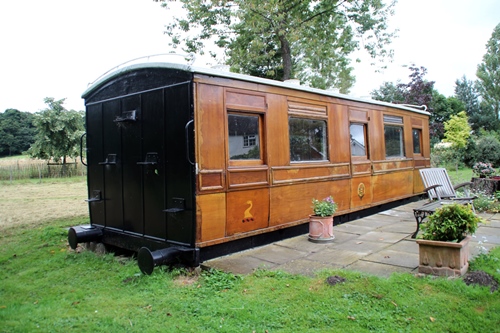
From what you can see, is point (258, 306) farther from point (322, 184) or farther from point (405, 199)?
point (405, 199)

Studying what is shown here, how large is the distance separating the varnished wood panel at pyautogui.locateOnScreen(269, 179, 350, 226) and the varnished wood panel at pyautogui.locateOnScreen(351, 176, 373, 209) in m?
0.31

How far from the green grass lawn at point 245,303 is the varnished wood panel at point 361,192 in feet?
10.00

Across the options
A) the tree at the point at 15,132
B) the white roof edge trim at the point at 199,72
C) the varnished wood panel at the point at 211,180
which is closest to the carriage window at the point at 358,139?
the white roof edge trim at the point at 199,72

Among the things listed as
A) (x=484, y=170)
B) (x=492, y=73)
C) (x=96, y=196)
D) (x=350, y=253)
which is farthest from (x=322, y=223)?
(x=492, y=73)

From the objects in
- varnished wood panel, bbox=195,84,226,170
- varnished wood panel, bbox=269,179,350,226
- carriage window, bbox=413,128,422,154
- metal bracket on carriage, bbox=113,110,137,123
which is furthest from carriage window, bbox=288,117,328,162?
carriage window, bbox=413,128,422,154

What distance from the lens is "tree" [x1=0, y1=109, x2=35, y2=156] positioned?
4159 centimetres

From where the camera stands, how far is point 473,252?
4.71m

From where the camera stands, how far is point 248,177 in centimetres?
518

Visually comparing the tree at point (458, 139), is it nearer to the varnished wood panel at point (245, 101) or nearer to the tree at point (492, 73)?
the tree at point (492, 73)

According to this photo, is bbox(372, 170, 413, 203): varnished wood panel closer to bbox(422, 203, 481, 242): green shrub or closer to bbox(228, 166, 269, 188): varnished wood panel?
bbox(228, 166, 269, 188): varnished wood panel

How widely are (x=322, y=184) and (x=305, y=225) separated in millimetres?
798

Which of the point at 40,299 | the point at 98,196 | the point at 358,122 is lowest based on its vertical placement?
the point at 40,299

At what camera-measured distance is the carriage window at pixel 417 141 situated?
9954 mm

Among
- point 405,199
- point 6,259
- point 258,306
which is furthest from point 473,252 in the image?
point 6,259
